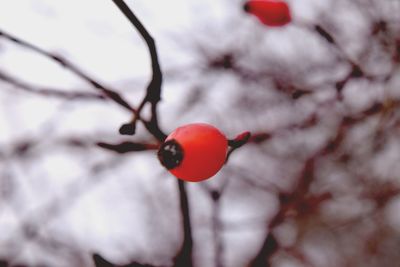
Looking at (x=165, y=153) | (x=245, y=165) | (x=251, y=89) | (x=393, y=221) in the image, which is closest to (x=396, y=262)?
(x=393, y=221)

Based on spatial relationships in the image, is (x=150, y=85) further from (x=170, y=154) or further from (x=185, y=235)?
(x=185, y=235)

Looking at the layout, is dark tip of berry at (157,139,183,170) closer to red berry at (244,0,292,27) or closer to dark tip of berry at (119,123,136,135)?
dark tip of berry at (119,123,136,135)

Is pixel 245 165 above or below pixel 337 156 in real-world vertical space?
below

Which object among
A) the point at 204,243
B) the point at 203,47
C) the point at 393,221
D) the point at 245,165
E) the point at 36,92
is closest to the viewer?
the point at 36,92

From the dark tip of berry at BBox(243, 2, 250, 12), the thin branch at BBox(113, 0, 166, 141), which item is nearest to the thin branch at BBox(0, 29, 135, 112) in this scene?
the thin branch at BBox(113, 0, 166, 141)

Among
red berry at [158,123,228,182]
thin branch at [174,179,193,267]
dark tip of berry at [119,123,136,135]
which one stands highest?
dark tip of berry at [119,123,136,135]

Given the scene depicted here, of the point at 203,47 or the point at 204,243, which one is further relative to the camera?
the point at 203,47

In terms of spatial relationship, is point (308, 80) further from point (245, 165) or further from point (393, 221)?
point (393, 221)

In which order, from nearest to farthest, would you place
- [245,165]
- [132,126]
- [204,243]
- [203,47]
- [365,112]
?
[132,126], [365,112], [204,243], [203,47], [245,165]

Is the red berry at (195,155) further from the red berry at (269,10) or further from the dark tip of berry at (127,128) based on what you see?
the red berry at (269,10)
